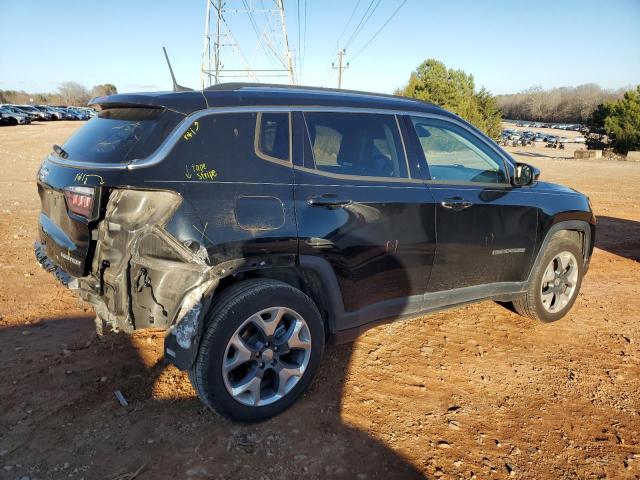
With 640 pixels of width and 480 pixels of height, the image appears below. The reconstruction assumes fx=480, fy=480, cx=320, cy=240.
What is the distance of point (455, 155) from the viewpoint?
159 inches

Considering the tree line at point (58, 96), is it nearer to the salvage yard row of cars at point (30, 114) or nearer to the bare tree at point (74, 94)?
the bare tree at point (74, 94)

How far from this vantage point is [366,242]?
3.18 metres

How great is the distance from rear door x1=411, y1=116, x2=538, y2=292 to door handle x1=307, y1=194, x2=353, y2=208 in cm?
81

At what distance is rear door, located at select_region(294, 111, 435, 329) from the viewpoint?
3033 mm

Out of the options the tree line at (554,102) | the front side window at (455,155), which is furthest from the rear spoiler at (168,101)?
the tree line at (554,102)

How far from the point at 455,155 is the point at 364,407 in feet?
7.15

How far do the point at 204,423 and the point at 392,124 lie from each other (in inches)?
94.3

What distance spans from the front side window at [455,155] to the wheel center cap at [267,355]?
1.77m

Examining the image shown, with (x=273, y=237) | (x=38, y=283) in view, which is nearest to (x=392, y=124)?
(x=273, y=237)

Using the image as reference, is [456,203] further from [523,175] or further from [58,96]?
[58,96]

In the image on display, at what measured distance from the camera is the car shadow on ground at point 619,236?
752 cm

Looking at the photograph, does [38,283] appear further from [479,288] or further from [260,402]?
[479,288]

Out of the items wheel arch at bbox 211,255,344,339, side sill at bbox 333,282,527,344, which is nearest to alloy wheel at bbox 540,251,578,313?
side sill at bbox 333,282,527,344

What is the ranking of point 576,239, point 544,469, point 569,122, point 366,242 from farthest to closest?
point 569,122
point 576,239
point 366,242
point 544,469
